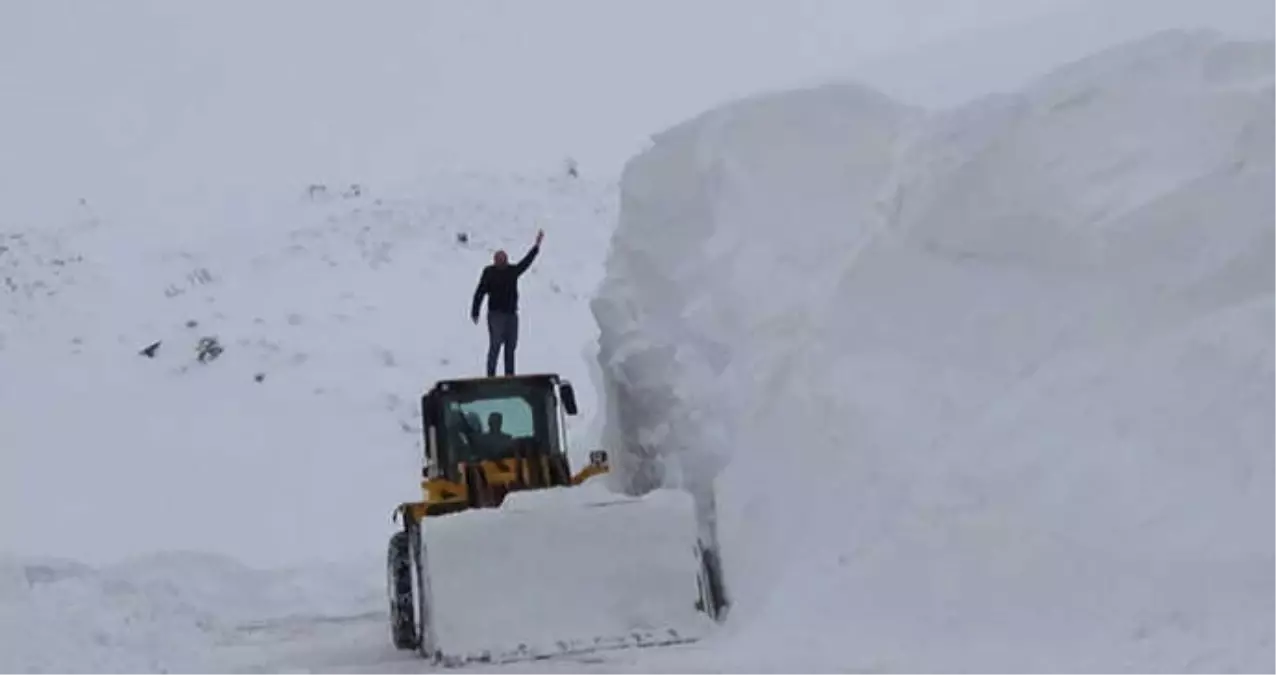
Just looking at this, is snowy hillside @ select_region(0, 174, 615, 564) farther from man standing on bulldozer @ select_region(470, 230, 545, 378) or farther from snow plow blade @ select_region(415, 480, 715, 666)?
snow plow blade @ select_region(415, 480, 715, 666)

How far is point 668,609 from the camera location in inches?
298

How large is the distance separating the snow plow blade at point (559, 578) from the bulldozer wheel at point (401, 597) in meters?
0.61

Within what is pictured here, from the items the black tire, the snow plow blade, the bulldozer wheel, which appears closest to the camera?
the snow plow blade

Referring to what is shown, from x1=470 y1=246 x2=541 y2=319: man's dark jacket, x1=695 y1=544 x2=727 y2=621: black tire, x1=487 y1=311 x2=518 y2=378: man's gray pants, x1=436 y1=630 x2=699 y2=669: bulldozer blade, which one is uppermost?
x1=470 y1=246 x2=541 y2=319: man's dark jacket

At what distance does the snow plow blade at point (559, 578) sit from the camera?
24.3 ft

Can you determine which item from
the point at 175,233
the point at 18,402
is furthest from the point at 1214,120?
the point at 175,233

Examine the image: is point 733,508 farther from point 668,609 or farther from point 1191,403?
point 1191,403

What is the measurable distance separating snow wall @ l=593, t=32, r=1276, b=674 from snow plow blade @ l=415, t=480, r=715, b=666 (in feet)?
1.32

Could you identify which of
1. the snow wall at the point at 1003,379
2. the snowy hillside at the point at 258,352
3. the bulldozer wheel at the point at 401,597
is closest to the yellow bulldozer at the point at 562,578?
the bulldozer wheel at the point at 401,597

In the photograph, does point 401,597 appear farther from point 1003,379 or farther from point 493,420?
point 1003,379

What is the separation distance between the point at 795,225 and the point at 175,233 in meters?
18.9

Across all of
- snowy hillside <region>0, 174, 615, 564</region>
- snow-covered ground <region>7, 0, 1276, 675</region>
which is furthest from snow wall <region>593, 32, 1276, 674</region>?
snowy hillside <region>0, 174, 615, 564</region>

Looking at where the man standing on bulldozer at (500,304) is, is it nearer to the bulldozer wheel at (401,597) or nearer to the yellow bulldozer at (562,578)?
the bulldozer wheel at (401,597)

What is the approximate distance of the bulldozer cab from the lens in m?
9.52
